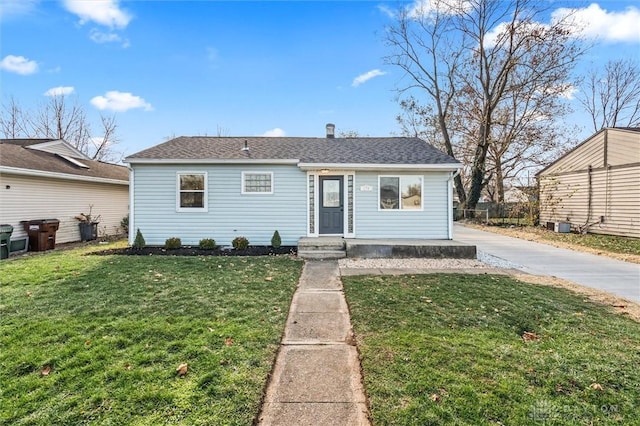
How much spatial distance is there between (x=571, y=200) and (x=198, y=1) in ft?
59.8

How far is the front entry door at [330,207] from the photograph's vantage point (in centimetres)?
1015

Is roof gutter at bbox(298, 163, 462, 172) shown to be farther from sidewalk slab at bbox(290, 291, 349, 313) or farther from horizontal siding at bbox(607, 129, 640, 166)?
horizontal siding at bbox(607, 129, 640, 166)

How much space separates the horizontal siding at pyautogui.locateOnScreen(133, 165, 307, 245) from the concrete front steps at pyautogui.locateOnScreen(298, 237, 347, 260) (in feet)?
3.66

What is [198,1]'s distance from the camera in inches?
367

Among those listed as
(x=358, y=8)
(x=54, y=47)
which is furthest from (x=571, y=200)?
(x=54, y=47)

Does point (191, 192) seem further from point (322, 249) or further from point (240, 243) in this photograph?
point (322, 249)

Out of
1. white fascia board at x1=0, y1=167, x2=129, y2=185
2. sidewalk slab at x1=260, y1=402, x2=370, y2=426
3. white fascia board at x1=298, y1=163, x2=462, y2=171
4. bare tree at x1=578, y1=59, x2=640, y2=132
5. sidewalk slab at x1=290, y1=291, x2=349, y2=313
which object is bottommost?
sidewalk slab at x1=260, y1=402, x2=370, y2=426

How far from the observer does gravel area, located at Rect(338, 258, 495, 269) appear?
24.8ft

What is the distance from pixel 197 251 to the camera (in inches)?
369

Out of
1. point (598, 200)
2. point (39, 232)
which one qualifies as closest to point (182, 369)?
point (39, 232)

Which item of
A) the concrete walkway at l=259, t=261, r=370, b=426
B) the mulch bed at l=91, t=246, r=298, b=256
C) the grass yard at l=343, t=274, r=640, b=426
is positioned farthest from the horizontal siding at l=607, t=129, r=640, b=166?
the concrete walkway at l=259, t=261, r=370, b=426

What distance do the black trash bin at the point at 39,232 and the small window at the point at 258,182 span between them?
6.42 metres

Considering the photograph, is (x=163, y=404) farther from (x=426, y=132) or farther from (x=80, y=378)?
(x=426, y=132)

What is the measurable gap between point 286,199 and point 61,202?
840cm
